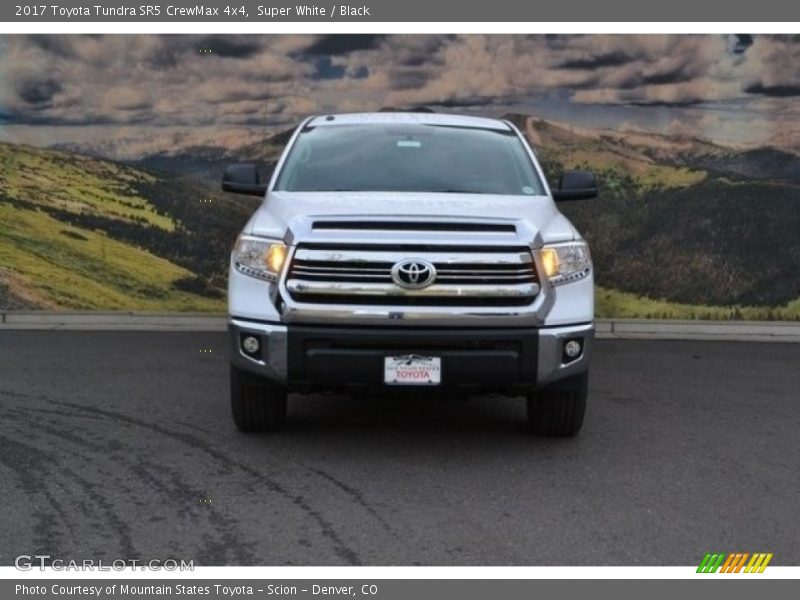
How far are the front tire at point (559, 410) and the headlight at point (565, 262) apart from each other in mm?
615

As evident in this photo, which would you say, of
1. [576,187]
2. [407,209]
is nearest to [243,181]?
[407,209]

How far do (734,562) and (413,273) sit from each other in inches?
87.5

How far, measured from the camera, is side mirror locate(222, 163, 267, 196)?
7105 mm

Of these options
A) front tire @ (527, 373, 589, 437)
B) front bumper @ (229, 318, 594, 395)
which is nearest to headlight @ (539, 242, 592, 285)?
front bumper @ (229, 318, 594, 395)

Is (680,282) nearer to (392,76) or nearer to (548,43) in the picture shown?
(548,43)

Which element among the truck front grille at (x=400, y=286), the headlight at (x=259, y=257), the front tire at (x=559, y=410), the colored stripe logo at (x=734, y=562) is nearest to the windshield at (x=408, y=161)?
the headlight at (x=259, y=257)

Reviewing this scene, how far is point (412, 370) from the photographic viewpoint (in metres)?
→ 5.75

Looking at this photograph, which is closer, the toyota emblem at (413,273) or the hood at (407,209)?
the toyota emblem at (413,273)

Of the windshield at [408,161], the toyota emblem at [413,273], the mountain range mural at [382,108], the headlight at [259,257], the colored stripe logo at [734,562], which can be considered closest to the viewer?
the colored stripe logo at [734,562]

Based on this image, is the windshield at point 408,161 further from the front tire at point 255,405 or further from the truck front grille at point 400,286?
the front tire at point 255,405

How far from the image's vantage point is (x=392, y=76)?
1147cm

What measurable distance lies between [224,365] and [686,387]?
3983 millimetres

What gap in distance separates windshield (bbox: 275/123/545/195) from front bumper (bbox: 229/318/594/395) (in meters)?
1.26

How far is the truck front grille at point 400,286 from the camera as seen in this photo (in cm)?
575
